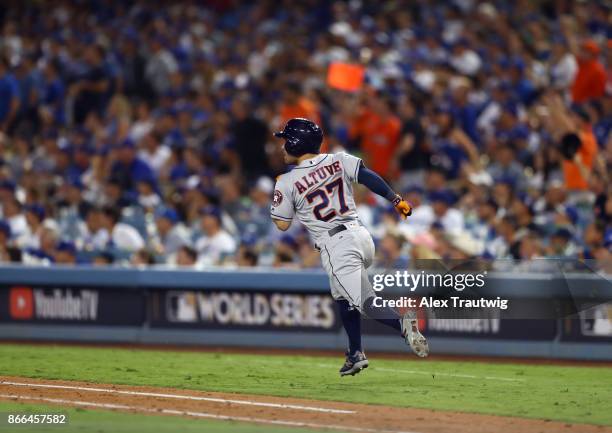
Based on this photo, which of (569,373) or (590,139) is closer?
(569,373)

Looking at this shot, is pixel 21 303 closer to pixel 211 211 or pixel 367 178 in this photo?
pixel 211 211

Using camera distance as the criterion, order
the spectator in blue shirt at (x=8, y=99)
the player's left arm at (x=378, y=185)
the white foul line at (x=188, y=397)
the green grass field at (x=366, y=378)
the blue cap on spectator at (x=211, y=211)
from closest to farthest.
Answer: the white foul line at (x=188, y=397), the green grass field at (x=366, y=378), the player's left arm at (x=378, y=185), the blue cap on spectator at (x=211, y=211), the spectator in blue shirt at (x=8, y=99)

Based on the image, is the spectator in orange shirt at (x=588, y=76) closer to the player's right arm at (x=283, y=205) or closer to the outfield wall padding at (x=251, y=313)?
the outfield wall padding at (x=251, y=313)

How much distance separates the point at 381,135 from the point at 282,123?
1.33 meters

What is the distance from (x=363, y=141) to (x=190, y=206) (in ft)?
7.86

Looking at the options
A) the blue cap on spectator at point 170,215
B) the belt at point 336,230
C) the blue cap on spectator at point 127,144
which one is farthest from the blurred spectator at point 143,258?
the belt at point 336,230

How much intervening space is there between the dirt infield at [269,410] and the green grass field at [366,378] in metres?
0.28

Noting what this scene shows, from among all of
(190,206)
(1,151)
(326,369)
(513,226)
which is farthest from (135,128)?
(326,369)

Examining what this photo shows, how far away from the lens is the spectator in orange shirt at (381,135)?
14438 millimetres

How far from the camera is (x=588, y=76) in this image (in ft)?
45.2

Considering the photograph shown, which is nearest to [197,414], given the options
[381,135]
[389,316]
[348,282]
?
[348,282]

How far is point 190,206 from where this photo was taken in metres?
14.1

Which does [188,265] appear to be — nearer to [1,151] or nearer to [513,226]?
[513,226]

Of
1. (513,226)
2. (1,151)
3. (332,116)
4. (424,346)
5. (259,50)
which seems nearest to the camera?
(424,346)
